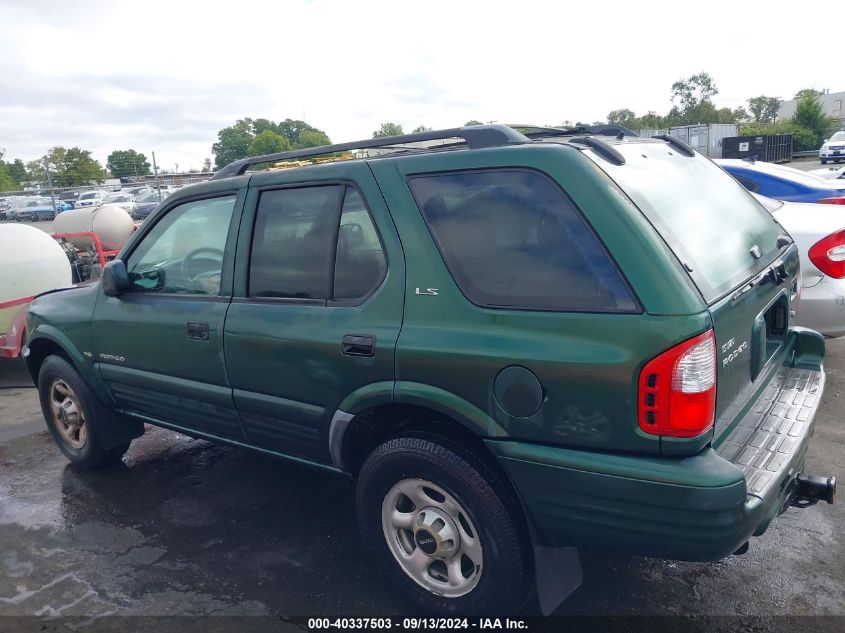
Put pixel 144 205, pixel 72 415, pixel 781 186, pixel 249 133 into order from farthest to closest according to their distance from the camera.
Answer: pixel 249 133 → pixel 144 205 → pixel 781 186 → pixel 72 415

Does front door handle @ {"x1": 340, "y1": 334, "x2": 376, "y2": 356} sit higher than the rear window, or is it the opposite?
the rear window

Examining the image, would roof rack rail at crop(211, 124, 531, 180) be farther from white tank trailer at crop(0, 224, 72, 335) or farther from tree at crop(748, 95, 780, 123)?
tree at crop(748, 95, 780, 123)

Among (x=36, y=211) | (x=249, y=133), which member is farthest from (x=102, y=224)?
(x=249, y=133)

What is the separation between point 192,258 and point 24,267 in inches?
196

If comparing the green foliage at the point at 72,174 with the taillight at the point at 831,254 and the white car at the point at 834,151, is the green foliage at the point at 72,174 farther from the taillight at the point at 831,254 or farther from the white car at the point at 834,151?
the white car at the point at 834,151

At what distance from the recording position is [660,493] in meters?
2.24

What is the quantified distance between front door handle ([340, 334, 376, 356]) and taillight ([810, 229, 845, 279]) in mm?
3734

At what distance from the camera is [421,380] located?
269 centimetres

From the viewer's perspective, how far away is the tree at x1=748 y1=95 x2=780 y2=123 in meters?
93.9

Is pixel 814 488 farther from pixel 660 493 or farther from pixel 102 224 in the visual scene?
pixel 102 224

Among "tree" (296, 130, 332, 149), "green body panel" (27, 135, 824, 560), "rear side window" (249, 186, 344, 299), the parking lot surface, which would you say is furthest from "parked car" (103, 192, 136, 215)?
"green body panel" (27, 135, 824, 560)

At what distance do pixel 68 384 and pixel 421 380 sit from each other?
296cm

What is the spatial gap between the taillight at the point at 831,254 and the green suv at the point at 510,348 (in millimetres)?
1689

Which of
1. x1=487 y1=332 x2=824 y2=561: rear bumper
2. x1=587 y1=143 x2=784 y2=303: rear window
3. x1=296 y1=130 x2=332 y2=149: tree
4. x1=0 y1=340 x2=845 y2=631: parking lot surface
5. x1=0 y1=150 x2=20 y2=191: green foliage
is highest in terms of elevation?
x1=296 y1=130 x2=332 y2=149: tree
